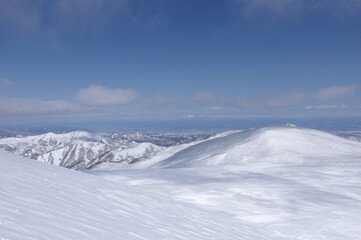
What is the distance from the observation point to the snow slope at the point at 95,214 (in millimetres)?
4652

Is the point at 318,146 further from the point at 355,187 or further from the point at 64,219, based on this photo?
the point at 64,219

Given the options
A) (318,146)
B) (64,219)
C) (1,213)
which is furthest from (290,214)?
(318,146)

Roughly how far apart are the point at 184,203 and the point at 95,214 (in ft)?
14.5

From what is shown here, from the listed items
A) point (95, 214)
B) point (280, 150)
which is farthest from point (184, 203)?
point (280, 150)

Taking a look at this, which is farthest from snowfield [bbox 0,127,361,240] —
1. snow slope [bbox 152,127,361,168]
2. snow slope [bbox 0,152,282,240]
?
snow slope [bbox 152,127,361,168]

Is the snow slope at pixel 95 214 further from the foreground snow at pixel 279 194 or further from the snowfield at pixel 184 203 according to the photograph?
the foreground snow at pixel 279 194

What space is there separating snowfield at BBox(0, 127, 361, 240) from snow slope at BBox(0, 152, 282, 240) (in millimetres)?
21

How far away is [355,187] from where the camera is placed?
43.3 feet

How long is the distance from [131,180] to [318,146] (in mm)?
19688

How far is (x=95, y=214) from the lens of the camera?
21.3ft

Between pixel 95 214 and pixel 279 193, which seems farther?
pixel 279 193

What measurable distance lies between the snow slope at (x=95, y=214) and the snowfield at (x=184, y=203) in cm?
2

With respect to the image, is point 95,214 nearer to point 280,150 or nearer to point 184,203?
point 184,203

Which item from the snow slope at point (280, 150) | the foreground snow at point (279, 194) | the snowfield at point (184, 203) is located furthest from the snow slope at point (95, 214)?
the snow slope at point (280, 150)
